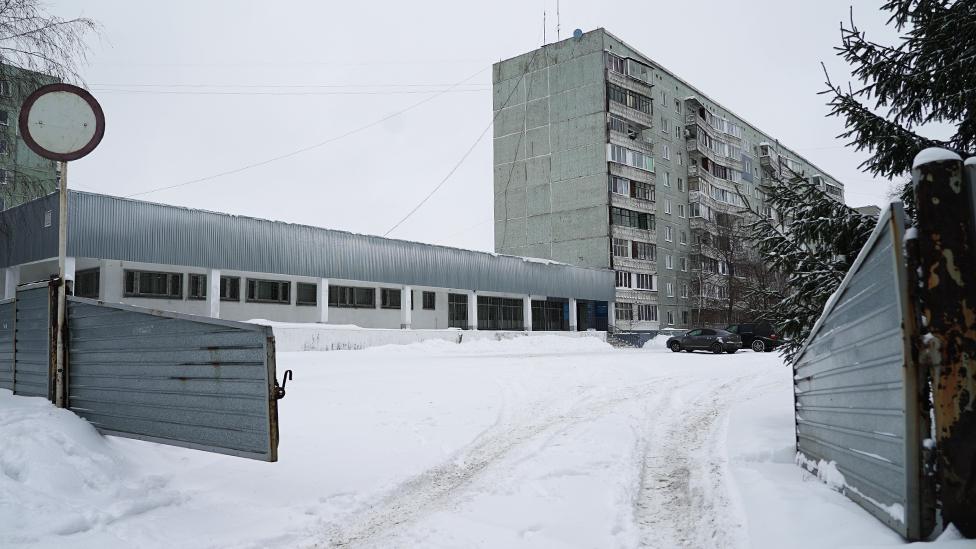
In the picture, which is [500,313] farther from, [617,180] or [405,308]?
[617,180]

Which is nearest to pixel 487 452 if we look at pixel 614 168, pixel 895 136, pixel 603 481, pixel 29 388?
pixel 603 481

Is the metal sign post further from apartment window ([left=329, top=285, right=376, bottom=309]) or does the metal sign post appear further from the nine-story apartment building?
the nine-story apartment building

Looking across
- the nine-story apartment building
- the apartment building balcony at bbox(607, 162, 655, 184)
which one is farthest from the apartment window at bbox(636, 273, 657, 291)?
the apartment building balcony at bbox(607, 162, 655, 184)

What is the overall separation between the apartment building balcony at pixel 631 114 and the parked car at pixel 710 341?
26301mm

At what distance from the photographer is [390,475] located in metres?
6.18

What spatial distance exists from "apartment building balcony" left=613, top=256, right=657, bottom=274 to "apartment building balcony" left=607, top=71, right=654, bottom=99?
15.3 metres

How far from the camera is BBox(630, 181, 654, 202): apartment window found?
55.7 m

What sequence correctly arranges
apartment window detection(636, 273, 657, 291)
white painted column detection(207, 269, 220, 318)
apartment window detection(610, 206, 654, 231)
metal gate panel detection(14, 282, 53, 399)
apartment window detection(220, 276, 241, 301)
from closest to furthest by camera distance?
metal gate panel detection(14, 282, 53, 399), white painted column detection(207, 269, 220, 318), apartment window detection(220, 276, 241, 301), apartment window detection(610, 206, 654, 231), apartment window detection(636, 273, 657, 291)

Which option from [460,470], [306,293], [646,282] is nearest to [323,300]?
[306,293]

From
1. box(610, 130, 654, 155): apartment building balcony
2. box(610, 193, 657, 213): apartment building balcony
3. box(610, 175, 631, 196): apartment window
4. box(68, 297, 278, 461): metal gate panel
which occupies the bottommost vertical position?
box(68, 297, 278, 461): metal gate panel

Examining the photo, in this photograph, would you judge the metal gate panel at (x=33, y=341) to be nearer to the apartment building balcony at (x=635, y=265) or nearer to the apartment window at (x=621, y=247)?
the apartment building balcony at (x=635, y=265)

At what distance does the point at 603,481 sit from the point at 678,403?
19.3 ft

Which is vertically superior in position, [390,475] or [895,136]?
[895,136]

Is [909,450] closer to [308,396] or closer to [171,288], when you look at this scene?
[308,396]
